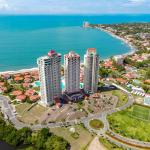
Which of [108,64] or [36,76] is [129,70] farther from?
[36,76]

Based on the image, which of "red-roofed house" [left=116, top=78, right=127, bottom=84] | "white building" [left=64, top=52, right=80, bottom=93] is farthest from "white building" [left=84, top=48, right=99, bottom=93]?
"red-roofed house" [left=116, top=78, right=127, bottom=84]

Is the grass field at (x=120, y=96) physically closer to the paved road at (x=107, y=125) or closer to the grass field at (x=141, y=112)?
the paved road at (x=107, y=125)

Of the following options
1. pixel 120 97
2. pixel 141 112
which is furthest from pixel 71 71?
pixel 141 112

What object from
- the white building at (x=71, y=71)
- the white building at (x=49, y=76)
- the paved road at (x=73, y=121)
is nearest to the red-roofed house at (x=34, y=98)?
the white building at (x=49, y=76)

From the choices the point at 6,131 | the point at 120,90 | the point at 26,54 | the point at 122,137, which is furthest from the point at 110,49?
the point at 6,131

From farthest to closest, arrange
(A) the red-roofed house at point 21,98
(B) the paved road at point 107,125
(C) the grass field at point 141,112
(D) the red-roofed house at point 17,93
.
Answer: (D) the red-roofed house at point 17,93 < (A) the red-roofed house at point 21,98 < (C) the grass field at point 141,112 < (B) the paved road at point 107,125

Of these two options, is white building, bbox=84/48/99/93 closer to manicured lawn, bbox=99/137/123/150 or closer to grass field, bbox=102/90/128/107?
grass field, bbox=102/90/128/107

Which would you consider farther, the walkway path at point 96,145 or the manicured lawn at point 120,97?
the manicured lawn at point 120,97
